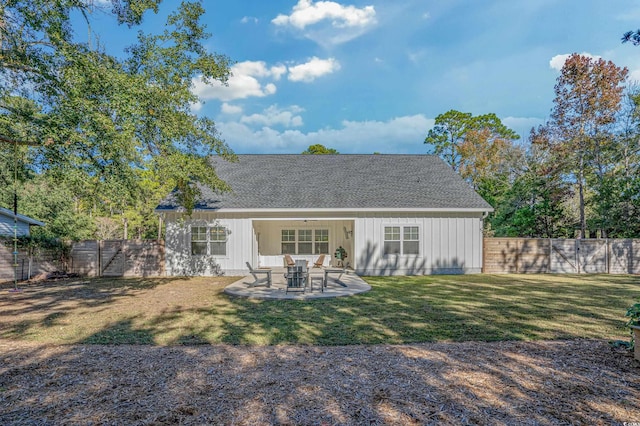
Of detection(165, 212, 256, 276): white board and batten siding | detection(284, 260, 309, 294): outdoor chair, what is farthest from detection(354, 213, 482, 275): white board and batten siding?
detection(165, 212, 256, 276): white board and batten siding

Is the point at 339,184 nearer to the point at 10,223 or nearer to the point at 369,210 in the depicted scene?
the point at 369,210

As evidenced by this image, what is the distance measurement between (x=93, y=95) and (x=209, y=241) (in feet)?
23.4

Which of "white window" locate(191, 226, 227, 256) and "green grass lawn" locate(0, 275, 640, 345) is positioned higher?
"white window" locate(191, 226, 227, 256)

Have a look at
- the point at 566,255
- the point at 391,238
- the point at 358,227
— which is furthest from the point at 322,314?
the point at 566,255

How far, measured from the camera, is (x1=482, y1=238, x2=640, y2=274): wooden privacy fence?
14141 millimetres

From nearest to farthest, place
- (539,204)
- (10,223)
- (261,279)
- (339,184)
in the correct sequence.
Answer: (261,279), (10,223), (339,184), (539,204)

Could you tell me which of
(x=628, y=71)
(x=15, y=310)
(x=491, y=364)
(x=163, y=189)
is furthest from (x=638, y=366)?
(x=163, y=189)

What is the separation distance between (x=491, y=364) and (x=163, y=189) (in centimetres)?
2320

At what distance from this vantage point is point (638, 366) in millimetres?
4043

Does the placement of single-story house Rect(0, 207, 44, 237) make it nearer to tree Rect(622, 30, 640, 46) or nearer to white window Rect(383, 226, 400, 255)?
white window Rect(383, 226, 400, 255)

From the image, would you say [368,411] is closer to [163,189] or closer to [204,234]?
[204,234]

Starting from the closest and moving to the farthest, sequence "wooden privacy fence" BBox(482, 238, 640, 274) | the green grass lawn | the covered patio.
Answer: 1. the green grass lawn
2. the covered patio
3. "wooden privacy fence" BBox(482, 238, 640, 274)

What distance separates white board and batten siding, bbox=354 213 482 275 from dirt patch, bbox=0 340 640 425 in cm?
842

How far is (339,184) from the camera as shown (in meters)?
15.1
